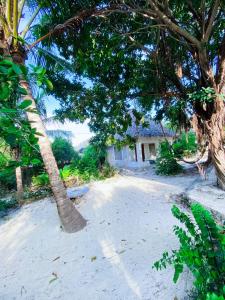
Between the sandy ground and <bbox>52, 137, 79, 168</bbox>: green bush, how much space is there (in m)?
8.65

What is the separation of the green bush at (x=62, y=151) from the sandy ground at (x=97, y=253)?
865 centimetres

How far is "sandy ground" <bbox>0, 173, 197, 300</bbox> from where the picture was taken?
3150 mm

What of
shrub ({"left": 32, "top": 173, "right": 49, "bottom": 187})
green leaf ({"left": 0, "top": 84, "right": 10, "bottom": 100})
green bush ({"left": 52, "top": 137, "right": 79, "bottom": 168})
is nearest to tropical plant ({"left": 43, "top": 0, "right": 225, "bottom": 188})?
shrub ({"left": 32, "top": 173, "right": 49, "bottom": 187})

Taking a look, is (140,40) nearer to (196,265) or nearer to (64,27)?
(64,27)

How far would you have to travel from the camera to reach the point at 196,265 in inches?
73.1

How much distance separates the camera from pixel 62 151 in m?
16.1

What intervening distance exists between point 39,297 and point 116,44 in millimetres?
7239

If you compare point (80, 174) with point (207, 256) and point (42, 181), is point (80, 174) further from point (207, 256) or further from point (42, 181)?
point (207, 256)

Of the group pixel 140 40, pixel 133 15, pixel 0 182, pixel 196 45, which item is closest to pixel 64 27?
pixel 133 15

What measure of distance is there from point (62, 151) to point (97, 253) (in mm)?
12606

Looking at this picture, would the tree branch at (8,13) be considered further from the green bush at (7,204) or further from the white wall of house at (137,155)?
the white wall of house at (137,155)

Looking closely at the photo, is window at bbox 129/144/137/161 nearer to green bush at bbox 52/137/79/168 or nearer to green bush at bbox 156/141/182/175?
green bush at bbox 52/137/79/168

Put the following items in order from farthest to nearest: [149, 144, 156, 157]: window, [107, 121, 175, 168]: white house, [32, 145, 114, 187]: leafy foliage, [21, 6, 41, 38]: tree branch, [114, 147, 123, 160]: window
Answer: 1. [114, 147, 123, 160]: window
2. [149, 144, 156, 157]: window
3. [107, 121, 175, 168]: white house
4. [32, 145, 114, 187]: leafy foliage
5. [21, 6, 41, 38]: tree branch

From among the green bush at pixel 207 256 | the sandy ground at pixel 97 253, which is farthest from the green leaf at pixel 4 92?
the sandy ground at pixel 97 253
